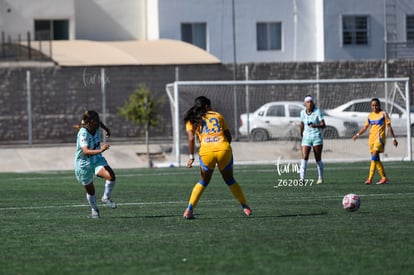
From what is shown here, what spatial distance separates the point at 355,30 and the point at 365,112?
700 inches

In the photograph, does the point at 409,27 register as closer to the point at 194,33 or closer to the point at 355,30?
the point at 355,30

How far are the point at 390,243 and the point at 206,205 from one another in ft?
20.9

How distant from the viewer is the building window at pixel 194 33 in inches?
2031

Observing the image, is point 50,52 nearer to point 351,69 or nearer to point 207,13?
point 207,13

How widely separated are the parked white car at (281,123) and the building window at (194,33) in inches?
569

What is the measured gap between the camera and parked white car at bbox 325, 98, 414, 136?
118ft

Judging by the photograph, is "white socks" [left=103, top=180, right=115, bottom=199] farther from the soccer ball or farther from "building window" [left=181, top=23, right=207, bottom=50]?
"building window" [left=181, top=23, right=207, bottom=50]

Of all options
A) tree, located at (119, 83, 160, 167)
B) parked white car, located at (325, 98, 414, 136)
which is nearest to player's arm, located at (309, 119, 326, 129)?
parked white car, located at (325, 98, 414, 136)

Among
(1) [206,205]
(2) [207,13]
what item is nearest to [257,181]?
(1) [206,205]

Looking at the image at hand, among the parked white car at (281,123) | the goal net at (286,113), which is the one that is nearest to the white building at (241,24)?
the goal net at (286,113)

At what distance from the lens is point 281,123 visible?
36.6 metres

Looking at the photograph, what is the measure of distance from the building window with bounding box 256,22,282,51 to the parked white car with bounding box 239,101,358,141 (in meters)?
15.4

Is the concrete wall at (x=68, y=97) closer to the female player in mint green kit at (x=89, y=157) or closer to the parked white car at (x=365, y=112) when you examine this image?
the parked white car at (x=365, y=112)

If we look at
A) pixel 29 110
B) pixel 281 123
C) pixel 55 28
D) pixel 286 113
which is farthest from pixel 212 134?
pixel 55 28
